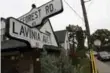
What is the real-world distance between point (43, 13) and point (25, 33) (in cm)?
70

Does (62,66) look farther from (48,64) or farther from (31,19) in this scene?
(31,19)

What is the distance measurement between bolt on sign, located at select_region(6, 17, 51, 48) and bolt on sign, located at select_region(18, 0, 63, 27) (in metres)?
0.25

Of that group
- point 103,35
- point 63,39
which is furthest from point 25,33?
point 103,35

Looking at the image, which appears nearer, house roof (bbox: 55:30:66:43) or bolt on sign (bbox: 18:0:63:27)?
bolt on sign (bbox: 18:0:63:27)

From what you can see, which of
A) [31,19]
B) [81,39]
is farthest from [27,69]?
[81,39]

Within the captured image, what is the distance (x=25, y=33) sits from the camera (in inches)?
188

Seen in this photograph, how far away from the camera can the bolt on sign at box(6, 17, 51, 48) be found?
Result: 437cm

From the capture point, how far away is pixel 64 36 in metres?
41.7

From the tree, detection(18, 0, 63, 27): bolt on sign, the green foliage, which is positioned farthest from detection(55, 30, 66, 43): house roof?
detection(18, 0, 63, 27): bolt on sign

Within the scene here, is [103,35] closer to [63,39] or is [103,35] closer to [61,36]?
[61,36]

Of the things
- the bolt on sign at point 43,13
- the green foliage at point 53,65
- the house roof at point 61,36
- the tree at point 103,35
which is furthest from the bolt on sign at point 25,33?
the tree at point 103,35

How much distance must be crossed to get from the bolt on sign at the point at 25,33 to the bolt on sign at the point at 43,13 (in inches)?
9.8

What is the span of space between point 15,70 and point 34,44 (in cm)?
850

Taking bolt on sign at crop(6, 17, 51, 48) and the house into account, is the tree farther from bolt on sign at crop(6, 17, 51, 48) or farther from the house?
bolt on sign at crop(6, 17, 51, 48)
